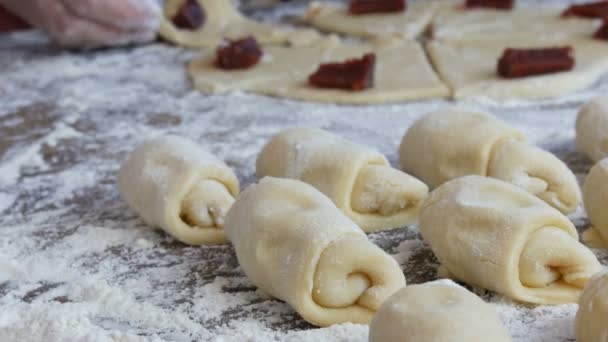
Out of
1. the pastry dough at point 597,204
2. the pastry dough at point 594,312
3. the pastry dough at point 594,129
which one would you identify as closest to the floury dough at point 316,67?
the pastry dough at point 594,129

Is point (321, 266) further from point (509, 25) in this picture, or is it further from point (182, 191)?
point (509, 25)

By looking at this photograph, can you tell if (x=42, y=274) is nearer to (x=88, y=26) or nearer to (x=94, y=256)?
(x=94, y=256)

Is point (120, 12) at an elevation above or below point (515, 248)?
below

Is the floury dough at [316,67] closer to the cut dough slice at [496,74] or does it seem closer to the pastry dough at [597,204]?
the cut dough slice at [496,74]

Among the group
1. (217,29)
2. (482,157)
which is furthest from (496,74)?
(217,29)

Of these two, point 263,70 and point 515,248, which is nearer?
point 515,248

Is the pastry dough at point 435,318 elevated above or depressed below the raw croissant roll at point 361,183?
above
